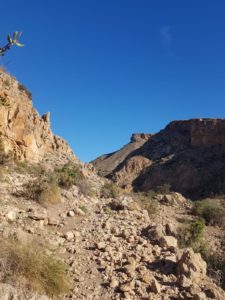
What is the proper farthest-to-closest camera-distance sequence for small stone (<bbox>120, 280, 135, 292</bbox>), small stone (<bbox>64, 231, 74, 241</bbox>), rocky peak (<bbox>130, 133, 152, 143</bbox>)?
rocky peak (<bbox>130, 133, 152, 143</bbox>)
small stone (<bbox>64, 231, 74, 241</bbox>)
small stone (<bbox>120, 280, 135, 292</bbox>)

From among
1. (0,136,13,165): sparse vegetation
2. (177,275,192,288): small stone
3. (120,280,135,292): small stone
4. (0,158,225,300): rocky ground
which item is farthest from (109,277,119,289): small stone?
(0,136,13,165): sparse vegetation

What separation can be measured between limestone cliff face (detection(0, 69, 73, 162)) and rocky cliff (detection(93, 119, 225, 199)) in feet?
74.7

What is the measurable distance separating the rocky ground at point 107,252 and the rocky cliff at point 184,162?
2870 cm

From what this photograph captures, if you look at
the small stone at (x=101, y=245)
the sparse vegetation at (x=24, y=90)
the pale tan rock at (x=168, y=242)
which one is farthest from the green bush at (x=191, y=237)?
the sparse vegetation at (x=24, y=90)

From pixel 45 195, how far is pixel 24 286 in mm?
5082

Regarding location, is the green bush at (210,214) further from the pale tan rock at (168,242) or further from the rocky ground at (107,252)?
the pale tan rock at (168,242)

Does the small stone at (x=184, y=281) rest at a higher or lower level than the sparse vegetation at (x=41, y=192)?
lower

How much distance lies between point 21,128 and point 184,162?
31.4m

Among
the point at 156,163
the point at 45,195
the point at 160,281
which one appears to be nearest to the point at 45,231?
the point at 45,195

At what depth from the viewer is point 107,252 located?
612 centimetres

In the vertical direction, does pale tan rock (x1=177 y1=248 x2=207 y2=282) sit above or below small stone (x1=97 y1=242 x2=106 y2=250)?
below

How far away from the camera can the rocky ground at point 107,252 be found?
4797mm

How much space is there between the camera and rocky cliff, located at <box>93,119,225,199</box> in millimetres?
39312

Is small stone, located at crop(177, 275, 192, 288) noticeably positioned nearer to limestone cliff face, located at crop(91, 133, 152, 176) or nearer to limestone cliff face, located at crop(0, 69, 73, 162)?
limestone cliff face, located at crop(0, 69, 73, 162)
